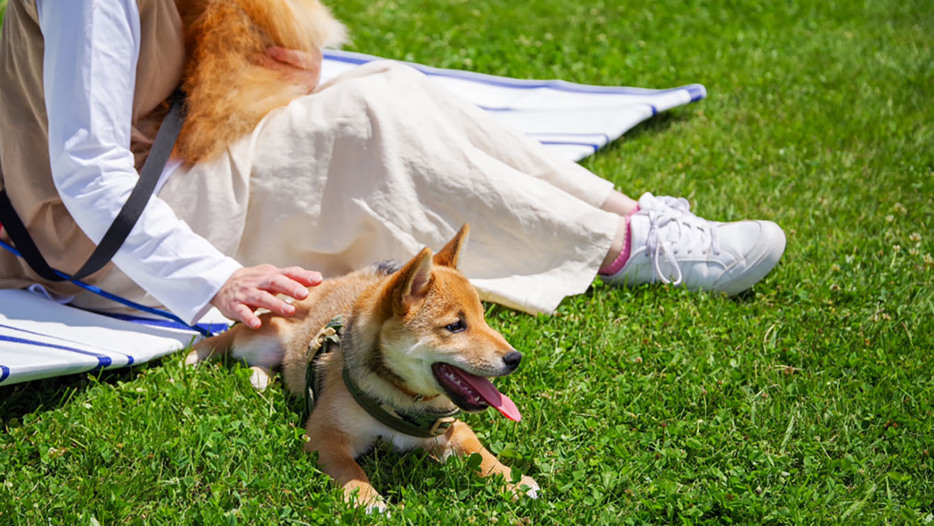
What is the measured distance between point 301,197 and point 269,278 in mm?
567

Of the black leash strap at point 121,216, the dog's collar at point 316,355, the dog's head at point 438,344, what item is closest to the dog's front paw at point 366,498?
the dog's head at point 438,344

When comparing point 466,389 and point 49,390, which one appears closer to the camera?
point 466,389

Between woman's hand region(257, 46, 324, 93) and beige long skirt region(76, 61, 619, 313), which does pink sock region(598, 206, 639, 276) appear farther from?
woman's hand region(257, 46, 324, 93)

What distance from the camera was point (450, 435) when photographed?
9.68 feet

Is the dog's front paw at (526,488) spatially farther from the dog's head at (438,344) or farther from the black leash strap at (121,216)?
the black leash strap at (121,216)

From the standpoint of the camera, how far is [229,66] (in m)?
3.41

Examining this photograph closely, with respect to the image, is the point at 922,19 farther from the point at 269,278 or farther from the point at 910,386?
the point at 269,278

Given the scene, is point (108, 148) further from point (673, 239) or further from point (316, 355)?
point (673, 239)

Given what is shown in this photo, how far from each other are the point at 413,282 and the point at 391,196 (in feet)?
3.02

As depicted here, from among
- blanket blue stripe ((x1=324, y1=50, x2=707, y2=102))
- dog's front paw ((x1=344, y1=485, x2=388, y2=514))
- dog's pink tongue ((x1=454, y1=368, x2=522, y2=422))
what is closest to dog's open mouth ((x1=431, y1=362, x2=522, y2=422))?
dog's pink tongue ((x1=454, y1=368, x2=522, y2=422))

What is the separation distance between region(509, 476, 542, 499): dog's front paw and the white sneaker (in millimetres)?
1423

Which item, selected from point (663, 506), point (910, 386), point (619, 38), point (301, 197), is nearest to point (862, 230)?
point (910, 386)

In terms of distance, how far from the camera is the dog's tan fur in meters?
3.36

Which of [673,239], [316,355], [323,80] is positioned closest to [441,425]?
[316,355]
